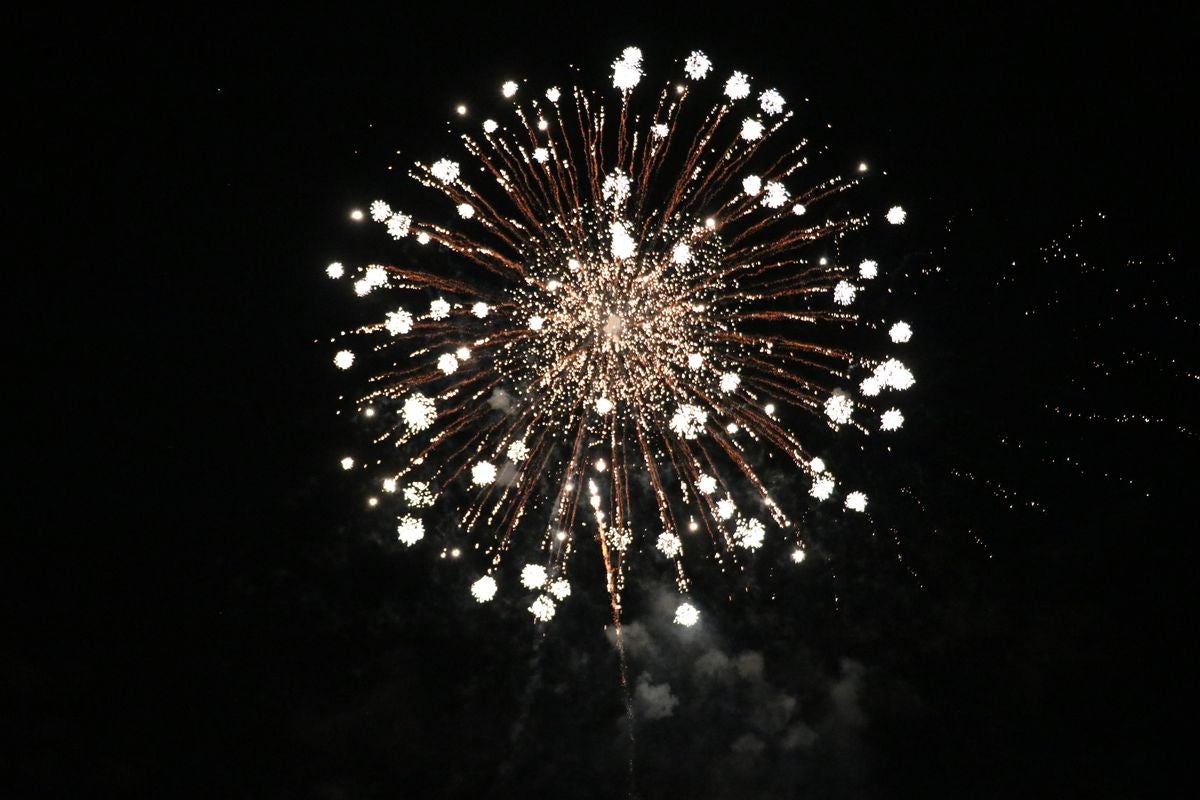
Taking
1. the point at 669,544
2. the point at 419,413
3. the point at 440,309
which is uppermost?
the point at 440,309

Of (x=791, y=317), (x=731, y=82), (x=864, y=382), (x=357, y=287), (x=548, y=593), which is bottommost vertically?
(x=548, y=593)

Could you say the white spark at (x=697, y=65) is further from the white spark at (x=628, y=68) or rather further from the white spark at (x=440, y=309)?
the white spark at (x=440, y=309)

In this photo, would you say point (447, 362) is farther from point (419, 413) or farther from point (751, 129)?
point (751, 129)

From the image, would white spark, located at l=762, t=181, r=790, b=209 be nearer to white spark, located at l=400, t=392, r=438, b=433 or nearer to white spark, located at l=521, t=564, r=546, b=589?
white spark, located at l=400, t=392, r=438, b=433

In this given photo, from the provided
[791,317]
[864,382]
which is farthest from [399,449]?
[864,382]

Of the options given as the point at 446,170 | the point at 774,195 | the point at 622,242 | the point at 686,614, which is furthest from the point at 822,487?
the point at 446,170

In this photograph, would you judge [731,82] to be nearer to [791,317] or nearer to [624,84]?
[624,84]

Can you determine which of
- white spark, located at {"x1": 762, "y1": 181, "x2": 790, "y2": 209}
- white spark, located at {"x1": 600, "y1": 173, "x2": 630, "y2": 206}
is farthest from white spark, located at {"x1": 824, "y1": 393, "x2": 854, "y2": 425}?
white spark, located at {"x1": 600, "y1": 173, "x2": 630, "y2": 206}
